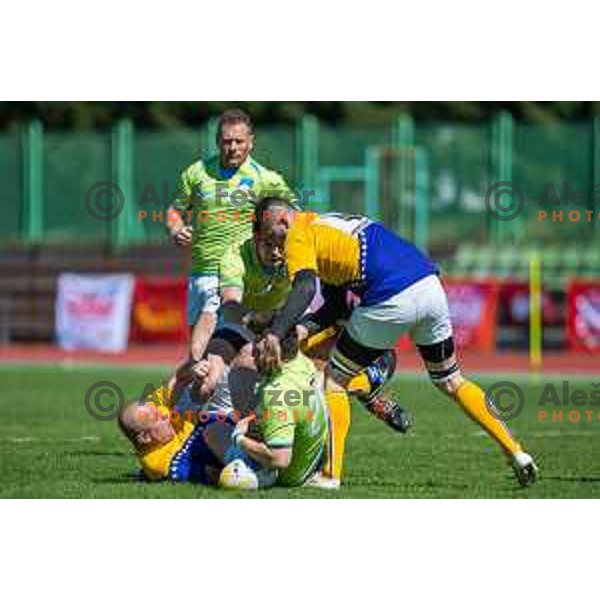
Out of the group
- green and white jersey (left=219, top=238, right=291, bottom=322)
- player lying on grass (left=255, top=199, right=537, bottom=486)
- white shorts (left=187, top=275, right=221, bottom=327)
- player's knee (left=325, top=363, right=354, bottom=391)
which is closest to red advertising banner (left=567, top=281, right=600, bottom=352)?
white shorts (left=187, top=275, right=221, bottom=327)

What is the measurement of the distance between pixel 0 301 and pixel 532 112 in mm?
11968

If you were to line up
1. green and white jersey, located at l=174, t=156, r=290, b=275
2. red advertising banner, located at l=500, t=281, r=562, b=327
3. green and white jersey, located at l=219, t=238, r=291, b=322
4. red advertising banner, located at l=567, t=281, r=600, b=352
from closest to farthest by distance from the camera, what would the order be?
green and white jersey, located at l=219, t=238, r=291, b=322, green and white jersey, located at l=174, t=156, r=290, b=275, red advertising banner, located at l=567, t=281, r=600, b=352, red advertising banner, located at l=500, t=281, r=562, b=327

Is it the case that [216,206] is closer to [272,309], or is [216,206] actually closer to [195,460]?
[272,309]

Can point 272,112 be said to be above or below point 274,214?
above

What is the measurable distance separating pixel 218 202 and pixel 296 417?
321 centimetres

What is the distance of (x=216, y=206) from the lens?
12.7m

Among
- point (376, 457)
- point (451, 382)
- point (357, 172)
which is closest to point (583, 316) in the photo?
point (357, 172)

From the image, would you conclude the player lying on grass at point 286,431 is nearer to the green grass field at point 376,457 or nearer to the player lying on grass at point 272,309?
the green grass field at point 376,457

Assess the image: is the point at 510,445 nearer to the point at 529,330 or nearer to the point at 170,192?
the point at 529,330

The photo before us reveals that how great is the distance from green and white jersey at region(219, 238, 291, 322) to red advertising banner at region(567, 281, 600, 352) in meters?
15.3

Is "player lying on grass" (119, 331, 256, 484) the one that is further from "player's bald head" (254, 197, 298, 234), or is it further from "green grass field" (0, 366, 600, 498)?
"player's bald head" (254, 197, 298, 234)

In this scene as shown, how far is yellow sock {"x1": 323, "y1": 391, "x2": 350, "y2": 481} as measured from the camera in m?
10.4

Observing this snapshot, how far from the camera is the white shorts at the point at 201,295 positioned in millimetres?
12490

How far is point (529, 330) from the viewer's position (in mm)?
27797
